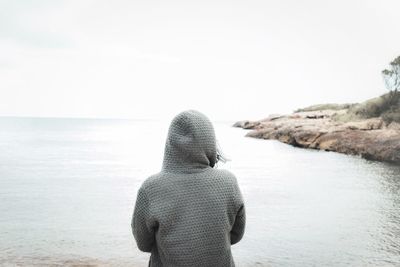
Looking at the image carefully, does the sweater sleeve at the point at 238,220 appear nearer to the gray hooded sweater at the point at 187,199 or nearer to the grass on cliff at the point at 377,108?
the gray hooded sweater at the point at 187,199

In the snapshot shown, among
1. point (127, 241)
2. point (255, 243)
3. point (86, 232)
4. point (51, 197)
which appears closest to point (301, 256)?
point (255, 243)

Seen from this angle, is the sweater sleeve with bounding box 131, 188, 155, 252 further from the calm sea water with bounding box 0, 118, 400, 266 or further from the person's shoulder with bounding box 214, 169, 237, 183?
Result: the calm sea water with bounding box 0, 118, 400, 266

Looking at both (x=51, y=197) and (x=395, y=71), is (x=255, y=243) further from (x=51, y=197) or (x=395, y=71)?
(x=395, y=71)

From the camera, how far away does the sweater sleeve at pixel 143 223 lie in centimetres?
298

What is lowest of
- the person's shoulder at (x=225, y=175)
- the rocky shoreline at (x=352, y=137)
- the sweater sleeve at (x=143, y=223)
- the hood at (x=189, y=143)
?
the rocky shoreline at (x=352, y=137)

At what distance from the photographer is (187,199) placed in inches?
116

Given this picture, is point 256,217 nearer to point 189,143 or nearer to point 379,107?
point 189,143

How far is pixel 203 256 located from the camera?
9.89ft

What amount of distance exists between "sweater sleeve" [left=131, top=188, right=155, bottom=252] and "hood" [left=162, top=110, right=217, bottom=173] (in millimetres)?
251

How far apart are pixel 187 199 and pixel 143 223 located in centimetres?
35

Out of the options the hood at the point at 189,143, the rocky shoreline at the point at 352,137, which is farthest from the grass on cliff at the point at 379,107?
the hood at the point at 189,143

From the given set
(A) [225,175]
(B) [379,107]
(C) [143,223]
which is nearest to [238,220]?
(A) [225,175]

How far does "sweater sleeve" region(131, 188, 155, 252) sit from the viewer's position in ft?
9.77

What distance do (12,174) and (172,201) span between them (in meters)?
36.0
